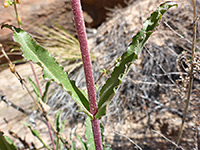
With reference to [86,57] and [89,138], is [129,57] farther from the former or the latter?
[89,138]

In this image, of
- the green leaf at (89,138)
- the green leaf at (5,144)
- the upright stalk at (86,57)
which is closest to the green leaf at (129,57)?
the upright stalk at (86,57)

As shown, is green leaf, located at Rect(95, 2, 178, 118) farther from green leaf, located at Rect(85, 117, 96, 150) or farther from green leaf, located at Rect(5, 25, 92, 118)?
green leaf, located at Rect(85, 117, 96, 150)

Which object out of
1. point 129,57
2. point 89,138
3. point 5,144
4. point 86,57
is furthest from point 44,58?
point 5,144

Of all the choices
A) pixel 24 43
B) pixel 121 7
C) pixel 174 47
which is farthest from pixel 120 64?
pixel 121 7

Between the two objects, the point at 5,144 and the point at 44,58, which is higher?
the point at 44,58

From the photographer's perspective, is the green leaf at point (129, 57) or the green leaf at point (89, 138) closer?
the green leaf at point (129, 57)

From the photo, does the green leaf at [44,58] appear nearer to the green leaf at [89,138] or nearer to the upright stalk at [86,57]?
the upright stalk at [86,57]

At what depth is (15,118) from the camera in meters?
2.46

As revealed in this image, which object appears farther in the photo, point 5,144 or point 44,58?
point 5,144

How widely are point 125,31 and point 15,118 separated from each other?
1642 millimetres

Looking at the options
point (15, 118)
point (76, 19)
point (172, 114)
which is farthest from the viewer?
point (15, 118)

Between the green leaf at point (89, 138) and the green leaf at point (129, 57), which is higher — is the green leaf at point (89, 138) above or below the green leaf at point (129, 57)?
below

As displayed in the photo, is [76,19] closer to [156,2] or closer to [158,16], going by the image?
[158,16]

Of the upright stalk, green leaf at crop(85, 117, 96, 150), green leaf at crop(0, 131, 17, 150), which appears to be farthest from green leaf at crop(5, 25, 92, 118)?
green leaf at crop(0, 131, 17, 150)
